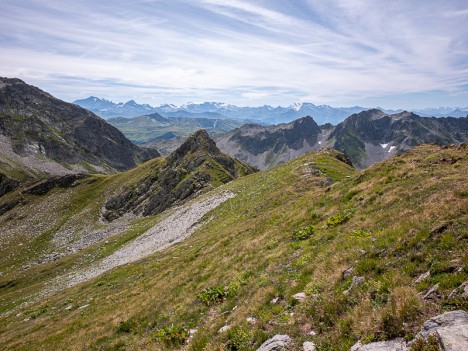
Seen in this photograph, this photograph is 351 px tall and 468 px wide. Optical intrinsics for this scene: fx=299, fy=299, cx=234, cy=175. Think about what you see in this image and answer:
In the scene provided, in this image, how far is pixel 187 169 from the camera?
359 ft

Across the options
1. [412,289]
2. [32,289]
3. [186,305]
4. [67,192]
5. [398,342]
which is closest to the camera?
[398,342]

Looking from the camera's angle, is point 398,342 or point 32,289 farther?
point 32,289

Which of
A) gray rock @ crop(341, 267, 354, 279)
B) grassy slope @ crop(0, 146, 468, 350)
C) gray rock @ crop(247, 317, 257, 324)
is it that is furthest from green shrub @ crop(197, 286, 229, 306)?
gray rock @ crop(341, 267, 354, 279)

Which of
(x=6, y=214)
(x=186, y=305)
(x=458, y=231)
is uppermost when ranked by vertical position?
(x=458, y=231)

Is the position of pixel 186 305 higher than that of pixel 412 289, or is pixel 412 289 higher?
pixel 412 289

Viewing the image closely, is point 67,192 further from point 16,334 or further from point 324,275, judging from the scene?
point 324,275

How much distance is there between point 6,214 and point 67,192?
2133cm

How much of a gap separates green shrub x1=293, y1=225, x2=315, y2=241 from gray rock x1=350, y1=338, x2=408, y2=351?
11.6 meters

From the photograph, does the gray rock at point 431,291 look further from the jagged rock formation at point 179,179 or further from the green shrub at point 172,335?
the jagged rock formation at point 179,179

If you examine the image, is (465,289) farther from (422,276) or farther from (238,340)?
(238,340)

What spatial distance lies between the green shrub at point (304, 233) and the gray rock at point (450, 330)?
12.2m

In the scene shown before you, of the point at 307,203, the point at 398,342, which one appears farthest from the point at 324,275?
the point at 307,203

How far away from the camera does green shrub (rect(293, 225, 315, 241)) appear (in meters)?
20.2

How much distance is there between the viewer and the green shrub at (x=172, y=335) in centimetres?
1431
